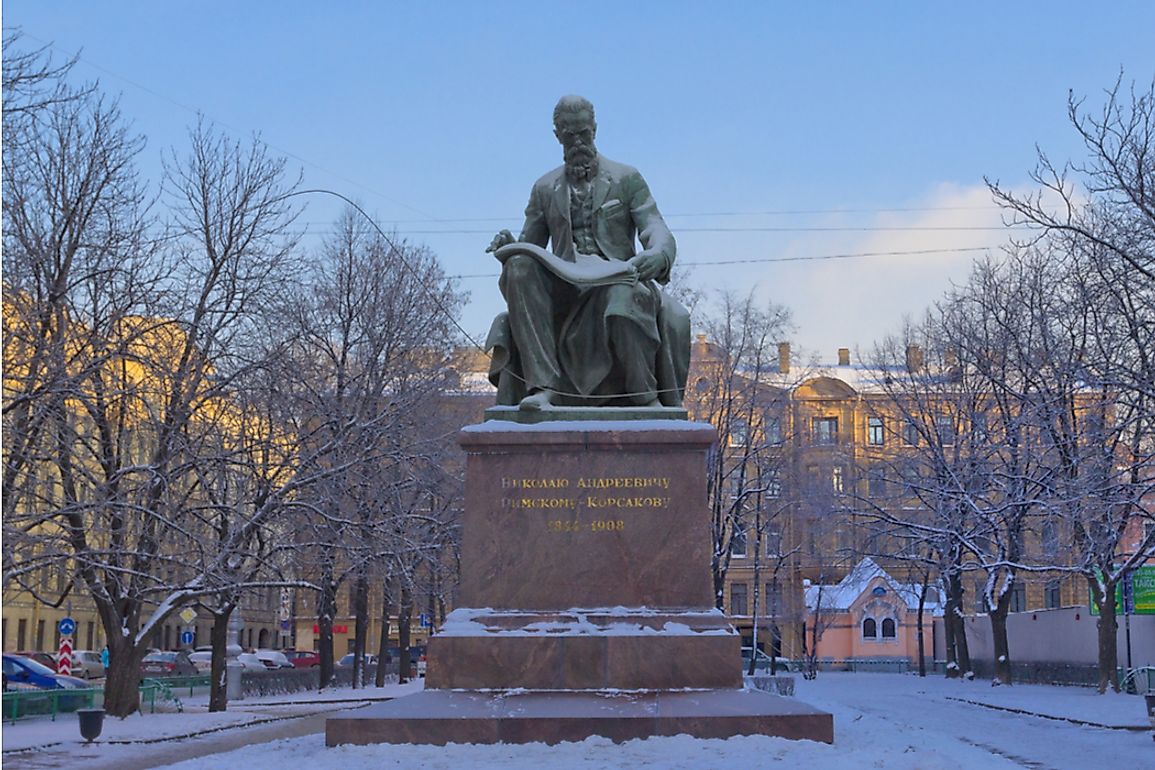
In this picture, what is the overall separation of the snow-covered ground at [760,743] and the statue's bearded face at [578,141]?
5203 mm

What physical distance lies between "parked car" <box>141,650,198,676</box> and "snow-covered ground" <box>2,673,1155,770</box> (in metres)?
9.95

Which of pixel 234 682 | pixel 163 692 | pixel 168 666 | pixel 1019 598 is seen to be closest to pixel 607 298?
pixel 163 692

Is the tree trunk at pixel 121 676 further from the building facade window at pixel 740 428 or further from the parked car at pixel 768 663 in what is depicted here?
the parked car at pixel 768 663

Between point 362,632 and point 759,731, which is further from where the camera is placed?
point 362,632

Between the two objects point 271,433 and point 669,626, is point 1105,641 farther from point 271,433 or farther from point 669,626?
point 669,626

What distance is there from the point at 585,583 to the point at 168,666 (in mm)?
37157

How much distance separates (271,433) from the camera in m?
25.5

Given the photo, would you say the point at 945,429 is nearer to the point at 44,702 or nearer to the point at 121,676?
the point at 121,676

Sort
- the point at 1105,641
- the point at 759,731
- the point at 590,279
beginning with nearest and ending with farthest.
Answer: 1. the point at 759,731
2. the point at 590,279
3. the point at 1105,641

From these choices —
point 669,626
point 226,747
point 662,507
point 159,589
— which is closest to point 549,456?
point 662,507

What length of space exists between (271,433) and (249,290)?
104 inches

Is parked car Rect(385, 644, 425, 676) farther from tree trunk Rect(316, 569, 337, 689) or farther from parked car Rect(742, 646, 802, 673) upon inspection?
tree trunk Rect(316, 569, 337, 689)

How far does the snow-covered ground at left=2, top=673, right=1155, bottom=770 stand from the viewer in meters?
8.34

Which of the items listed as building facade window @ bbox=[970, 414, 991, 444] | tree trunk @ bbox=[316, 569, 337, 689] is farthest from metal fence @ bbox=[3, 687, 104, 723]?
building facade window @ bbox=[970, 414, 991, 444]
